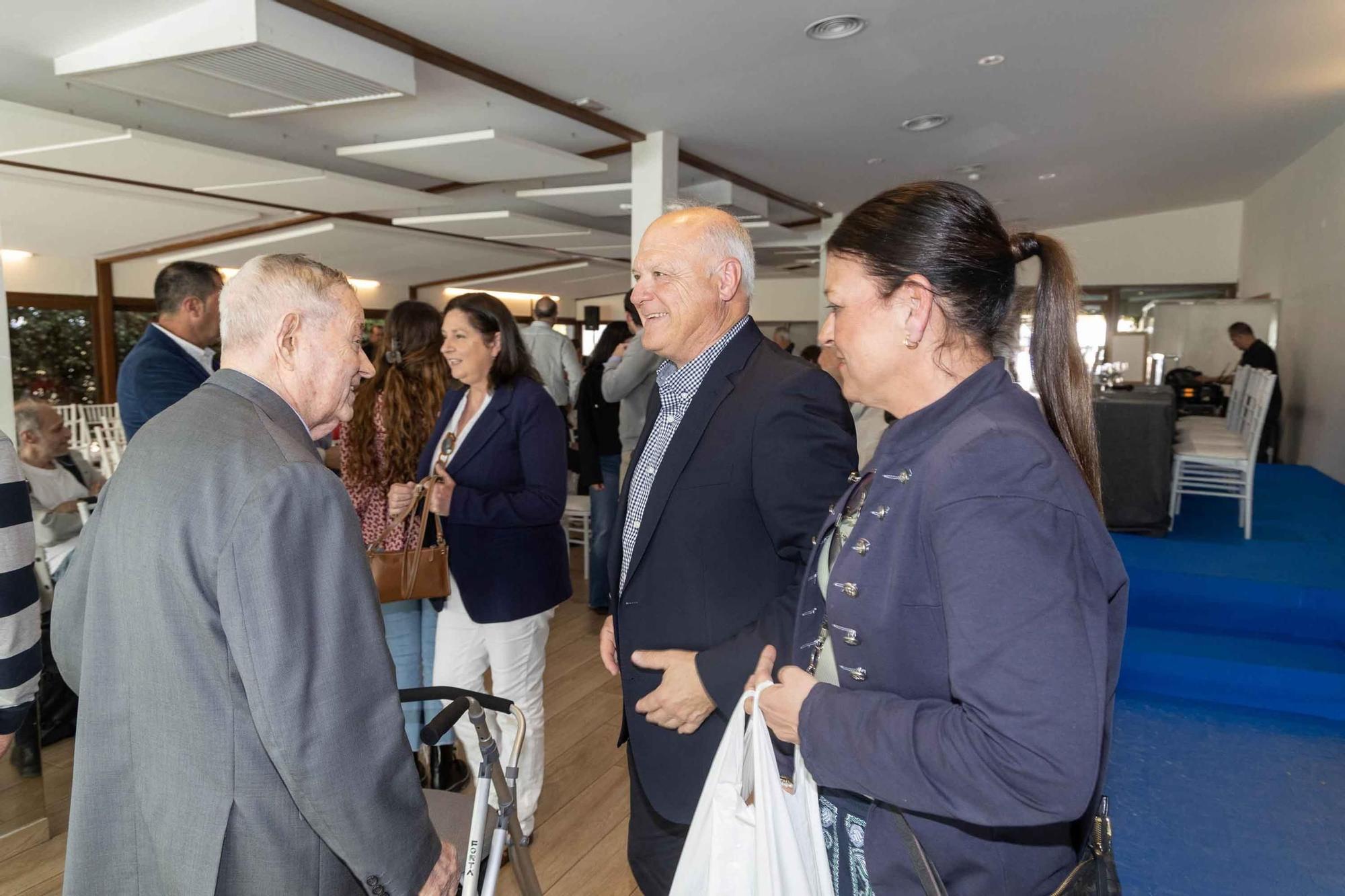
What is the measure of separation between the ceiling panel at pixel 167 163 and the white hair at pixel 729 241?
17.3 ft

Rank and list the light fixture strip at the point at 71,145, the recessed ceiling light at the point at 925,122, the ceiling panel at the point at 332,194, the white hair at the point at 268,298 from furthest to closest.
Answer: the ceiling panel at the point at 332,194
the recessed ceiling light at the point at 925,122
the light fixture strip at the point at 71,145
the white hair at the point at 268,298

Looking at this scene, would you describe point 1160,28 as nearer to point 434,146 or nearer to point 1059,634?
point 434,146

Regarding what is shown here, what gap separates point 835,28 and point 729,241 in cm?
323

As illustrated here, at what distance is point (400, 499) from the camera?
8.07 ft

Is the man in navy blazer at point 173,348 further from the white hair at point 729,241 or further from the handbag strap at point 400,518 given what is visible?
the white hair at point 729,241

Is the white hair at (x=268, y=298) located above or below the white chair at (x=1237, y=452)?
above

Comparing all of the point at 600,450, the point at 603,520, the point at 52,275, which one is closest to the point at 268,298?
the point at 603,520

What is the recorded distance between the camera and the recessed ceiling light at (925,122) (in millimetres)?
6160

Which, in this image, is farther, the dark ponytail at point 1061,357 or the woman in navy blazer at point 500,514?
the woman in navy blazer at point 500,514

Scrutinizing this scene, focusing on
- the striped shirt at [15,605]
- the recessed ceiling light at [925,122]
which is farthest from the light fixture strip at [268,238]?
the striped shirt at [15,605]

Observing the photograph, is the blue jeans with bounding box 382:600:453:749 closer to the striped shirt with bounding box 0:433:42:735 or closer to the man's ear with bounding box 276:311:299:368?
the striped shirt with bounding box 0:433:42:735

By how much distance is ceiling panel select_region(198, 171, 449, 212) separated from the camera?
6703 millimetres

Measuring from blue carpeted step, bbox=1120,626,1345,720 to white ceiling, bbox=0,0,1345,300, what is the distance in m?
3.21

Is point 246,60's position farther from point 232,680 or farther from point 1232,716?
point 1232,716
